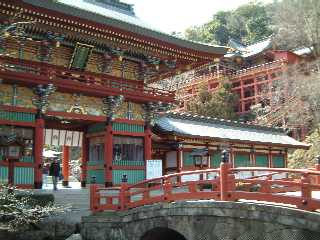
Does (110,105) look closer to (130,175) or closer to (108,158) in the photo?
(108,158)

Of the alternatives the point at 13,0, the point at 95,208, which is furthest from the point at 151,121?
the point at 13,0

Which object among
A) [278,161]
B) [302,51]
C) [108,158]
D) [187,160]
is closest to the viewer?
[108,158]

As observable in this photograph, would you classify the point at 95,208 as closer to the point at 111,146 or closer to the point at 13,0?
the point at 111,146

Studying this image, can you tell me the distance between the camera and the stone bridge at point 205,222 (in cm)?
1028

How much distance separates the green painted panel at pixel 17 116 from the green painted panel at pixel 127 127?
412 centimetres

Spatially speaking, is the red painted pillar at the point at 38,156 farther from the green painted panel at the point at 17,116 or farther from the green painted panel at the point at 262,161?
the green painted panel at the point at 262,161

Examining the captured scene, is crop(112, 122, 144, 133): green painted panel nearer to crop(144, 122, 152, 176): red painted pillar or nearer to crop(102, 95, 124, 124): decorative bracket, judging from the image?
crop(144, 122, 152, 176): red painted pillar

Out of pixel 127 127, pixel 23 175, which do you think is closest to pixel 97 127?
pixel 127 127

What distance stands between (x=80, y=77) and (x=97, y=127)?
2.75 meters

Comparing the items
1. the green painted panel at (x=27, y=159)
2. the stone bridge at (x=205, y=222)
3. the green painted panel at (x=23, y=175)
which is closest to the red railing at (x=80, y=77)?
the green painted panel at (x=27, y=159)

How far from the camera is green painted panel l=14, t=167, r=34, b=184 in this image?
1724cm

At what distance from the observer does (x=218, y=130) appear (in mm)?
28906

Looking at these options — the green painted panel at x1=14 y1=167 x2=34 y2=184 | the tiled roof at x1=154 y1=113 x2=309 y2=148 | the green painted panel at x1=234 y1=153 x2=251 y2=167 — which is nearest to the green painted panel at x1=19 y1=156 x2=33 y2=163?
the green painted panel at x1=14 y1=167 x2=34 y2=184

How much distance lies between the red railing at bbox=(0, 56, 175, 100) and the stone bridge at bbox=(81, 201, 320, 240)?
6501 mm
